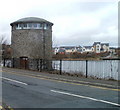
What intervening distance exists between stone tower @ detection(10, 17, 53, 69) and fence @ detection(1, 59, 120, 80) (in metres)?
2.50

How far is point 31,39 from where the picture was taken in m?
36.7

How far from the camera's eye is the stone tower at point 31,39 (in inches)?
1436

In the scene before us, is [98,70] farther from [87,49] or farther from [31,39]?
[87,49]

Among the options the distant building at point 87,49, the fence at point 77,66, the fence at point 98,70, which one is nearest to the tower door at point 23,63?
the fence at point 77,66

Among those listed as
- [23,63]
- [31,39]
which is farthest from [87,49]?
[23,63]

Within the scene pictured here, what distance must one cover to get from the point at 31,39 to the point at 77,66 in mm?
11006

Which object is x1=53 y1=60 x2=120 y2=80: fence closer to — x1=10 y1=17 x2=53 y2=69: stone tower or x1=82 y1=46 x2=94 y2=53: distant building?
x1=10 y1=17 x2=53 y2=69: stone tower

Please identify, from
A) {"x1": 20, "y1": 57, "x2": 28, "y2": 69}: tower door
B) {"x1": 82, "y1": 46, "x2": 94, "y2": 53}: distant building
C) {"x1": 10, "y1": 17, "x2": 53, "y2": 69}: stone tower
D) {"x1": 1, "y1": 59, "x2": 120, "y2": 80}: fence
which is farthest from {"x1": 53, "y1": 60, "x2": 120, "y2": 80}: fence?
{"x1": 82, "y1": 46, "x2": 94, "y2": 53}: distant building

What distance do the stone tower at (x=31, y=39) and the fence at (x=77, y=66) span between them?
2499 mm

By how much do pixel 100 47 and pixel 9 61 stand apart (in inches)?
4707

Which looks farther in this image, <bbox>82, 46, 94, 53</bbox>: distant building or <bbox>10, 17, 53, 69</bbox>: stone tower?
<bbox>82, 46, 94, 53</bbox>: distant building

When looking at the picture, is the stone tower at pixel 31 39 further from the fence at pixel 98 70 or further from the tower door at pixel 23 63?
the fence at pixel 98 70

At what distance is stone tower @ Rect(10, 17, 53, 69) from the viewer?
120 feet

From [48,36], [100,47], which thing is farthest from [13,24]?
[100,47]
